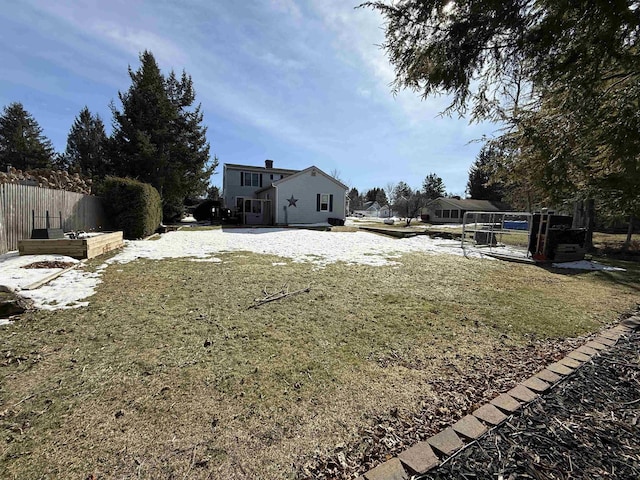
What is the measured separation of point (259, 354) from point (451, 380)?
1.89 meters

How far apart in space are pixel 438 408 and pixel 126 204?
13384 millimetres

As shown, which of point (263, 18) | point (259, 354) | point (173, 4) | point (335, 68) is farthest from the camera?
point (335, 68)

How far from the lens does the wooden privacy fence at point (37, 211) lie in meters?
7.09

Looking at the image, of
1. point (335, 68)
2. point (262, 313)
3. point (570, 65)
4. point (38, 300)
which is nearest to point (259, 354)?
point (262, 313)

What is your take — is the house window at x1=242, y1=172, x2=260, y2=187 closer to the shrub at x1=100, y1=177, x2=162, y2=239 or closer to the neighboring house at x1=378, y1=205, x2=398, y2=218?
the shrub at x1=100, y1=177, x2=162, y2=239

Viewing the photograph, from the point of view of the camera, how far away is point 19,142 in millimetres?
31953

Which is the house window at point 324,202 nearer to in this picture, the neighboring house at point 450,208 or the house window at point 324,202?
the house window at point 324,202

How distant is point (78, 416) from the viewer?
2033 millimetres

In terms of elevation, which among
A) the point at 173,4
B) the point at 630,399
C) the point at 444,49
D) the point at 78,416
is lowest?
the point at 78,416

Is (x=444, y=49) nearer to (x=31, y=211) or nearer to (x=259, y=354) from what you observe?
(x=259, y=354)

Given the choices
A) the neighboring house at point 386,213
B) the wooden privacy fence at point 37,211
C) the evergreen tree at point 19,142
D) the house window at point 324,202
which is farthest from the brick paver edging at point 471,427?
the neighboring house at point 386,213

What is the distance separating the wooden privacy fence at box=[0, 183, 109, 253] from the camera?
7.09 m

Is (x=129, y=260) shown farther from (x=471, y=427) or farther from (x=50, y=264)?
(x=471, y=427)

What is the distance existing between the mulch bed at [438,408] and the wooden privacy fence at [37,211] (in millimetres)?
9653
